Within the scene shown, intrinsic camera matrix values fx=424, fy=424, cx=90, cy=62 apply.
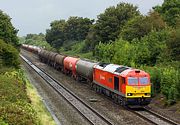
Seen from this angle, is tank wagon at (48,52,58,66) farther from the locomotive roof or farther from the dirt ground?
the dirt ground

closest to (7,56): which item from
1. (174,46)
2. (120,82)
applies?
(174,46)

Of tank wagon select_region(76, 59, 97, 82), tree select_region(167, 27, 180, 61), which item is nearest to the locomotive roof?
tank wagon select_region(76, 59, 97, 82)

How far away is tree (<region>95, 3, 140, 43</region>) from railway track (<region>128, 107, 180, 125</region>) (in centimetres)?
A: 4523

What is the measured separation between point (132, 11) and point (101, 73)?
43970 millimetres

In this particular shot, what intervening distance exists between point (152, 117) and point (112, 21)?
50.5 meters

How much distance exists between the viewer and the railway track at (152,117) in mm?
25406

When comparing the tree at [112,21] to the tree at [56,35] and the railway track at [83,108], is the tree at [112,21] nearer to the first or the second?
the railway track at [83,108]

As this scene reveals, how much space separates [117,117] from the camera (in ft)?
90.7

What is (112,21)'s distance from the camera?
7675cm

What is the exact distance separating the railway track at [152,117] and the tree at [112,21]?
4523 centimetres

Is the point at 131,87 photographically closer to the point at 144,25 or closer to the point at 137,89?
the point at 137,89

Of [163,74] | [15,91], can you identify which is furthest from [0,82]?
[163,74]

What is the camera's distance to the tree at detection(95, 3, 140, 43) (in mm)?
76000

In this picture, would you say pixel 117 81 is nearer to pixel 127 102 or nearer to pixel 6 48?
pixel 127 102
